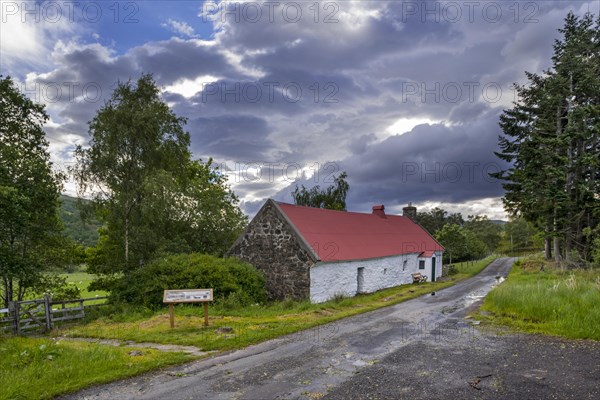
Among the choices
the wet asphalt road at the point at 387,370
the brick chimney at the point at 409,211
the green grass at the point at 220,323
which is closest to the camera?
the wet asphalt road at the point at 387,370

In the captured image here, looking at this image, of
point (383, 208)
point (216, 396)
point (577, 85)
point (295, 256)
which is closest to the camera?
point (216, 396)

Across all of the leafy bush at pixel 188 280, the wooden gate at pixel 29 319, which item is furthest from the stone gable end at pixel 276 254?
the wooden gate at pixel 29 319

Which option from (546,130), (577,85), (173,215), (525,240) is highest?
(577,85)

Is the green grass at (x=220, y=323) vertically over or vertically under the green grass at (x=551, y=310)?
under

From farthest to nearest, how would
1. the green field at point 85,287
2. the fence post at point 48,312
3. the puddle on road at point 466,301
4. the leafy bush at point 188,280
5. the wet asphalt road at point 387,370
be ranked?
1. the green field at point 85,287
2. the leafy bush at point 188,280
3. the puddle on road at point 466,301
4. the fence post at point 48,312
5. the wet asphalt road at point 387,370

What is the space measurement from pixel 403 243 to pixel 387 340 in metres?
20.9

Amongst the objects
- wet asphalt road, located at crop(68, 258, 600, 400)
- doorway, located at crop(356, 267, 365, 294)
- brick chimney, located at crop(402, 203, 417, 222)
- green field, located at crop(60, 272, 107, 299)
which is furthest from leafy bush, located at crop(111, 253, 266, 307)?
brick chimney, located at crop(402, 203, 417, 222)

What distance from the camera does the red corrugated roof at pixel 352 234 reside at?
2245cm

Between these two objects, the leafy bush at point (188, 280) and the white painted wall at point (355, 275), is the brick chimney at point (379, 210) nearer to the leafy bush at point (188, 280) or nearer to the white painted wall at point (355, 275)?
the white painted wall at point (355, 275)

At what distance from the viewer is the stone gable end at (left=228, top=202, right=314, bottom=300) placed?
20781 millimetres

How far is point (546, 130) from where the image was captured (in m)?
33.0

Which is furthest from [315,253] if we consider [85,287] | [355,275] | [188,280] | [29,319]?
[85,287]

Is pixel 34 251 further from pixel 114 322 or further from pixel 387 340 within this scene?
pixel 387 340

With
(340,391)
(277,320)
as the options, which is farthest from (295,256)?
(340,391)
